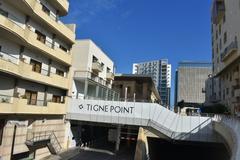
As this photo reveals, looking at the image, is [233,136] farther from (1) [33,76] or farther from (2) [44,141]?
(2) [44,141]

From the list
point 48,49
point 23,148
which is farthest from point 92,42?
point 23,148

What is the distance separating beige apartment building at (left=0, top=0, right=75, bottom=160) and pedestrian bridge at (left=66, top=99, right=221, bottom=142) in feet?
16.4

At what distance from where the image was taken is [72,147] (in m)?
33.6

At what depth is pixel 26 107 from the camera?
2383 cm

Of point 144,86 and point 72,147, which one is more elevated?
point 144,86

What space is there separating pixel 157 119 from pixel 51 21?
16.2 metres

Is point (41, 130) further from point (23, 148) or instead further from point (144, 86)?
point (144, 86)

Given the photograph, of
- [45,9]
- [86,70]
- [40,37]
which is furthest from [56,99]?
[45,9]

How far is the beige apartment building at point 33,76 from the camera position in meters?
21.7

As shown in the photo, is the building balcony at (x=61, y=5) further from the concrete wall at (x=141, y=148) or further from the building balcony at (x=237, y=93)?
the building balcony at (x=237, y=93)

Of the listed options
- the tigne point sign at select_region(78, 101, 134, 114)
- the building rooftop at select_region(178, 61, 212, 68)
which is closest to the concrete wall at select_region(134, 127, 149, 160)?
the tigne point sign at select_region(78, 101, 134, 114)

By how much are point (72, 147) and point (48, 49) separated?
44.9 feet

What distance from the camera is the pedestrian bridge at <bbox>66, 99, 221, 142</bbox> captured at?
2942 cm

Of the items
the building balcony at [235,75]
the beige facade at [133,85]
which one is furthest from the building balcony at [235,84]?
the beige facade at [133,85]
